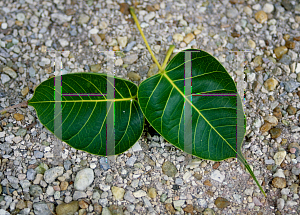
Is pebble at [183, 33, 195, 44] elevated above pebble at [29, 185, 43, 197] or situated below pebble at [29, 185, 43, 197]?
above

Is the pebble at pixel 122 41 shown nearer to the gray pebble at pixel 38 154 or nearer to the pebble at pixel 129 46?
the pebble at pixel 129 46

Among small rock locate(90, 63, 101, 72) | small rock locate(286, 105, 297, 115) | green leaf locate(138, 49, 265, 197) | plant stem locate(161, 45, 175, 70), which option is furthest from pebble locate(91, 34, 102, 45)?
small rock locate(286, 105, 297, 115)

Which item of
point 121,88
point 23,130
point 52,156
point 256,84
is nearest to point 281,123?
point 256,84

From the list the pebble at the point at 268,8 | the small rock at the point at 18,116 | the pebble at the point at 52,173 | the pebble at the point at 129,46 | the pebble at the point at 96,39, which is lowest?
the pebble at the point at 52,173

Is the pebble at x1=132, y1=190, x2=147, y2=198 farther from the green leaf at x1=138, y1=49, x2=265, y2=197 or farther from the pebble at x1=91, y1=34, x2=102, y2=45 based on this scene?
the pebble at x1=91, y1=34, x2=102, y2=45

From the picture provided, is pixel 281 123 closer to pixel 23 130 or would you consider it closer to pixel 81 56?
pixel 81 56

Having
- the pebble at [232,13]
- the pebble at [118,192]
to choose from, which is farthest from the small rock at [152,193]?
the pebble at [232,13]

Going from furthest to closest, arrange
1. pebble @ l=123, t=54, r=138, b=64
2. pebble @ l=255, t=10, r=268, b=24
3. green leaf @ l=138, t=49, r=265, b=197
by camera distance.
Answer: pebble @ l=255, t=10, r=268, b=24, pebble @ l=123, t=54, r=138, b=64, green leaf @ l=138, t=49, r=265, b=197
